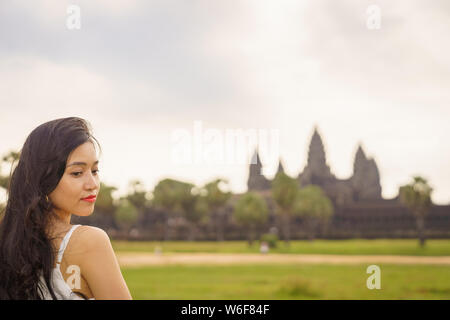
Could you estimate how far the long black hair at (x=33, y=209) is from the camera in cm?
173

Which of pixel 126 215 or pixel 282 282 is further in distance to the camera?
pixel 126 215

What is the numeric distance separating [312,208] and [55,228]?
59621 millimetres

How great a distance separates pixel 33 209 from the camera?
1770 mm

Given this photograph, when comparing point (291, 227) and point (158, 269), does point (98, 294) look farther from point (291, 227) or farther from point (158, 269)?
point (291, 227)

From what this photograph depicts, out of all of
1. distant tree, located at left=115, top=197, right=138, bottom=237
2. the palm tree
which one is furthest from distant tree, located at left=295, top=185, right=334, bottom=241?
distant tree, located at left=115, top=197, right=138, bottom=237

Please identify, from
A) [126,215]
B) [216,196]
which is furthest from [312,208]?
[126,215]

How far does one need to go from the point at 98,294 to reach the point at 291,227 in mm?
65573

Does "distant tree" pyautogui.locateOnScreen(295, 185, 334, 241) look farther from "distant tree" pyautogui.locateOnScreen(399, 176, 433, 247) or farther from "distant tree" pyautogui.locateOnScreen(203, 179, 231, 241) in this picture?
"distant tree" pyautogui.locateOnScreen(399, 176, 433, 247)

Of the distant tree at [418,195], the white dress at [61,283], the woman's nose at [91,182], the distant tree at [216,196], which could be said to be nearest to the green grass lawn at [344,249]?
the distant tree at [418,195]

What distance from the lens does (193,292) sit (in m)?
12.9

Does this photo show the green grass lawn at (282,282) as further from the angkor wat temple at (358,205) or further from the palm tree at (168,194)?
the palm tree at (168,194)

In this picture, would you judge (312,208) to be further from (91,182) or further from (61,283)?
(61,283)

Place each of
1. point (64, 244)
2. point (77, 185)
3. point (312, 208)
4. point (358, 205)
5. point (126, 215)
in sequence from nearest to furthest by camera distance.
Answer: point (64, 244)
point (77, 185)
point (312, 208)
point (126, 215)
point (358, 205)

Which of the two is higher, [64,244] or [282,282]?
[64,244]
